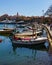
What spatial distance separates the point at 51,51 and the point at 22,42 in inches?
263

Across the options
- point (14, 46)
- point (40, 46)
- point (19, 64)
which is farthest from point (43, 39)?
point (19, 64)

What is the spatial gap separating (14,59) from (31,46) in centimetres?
944

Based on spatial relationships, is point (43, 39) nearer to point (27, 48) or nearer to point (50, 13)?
point (27, 48)

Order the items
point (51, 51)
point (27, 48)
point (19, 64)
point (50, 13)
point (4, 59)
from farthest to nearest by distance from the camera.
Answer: point (50, 13)
point (27, 48)
point (51, 51)
point (4, 59)
point (19, 64)

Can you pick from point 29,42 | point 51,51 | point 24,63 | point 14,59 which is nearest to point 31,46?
point 29,42

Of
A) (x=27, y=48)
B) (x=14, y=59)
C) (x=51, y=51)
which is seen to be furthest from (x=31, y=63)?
(x=27, y=48)

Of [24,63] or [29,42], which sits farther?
[29,42]

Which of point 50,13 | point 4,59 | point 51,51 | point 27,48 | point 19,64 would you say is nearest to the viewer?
point 19,64

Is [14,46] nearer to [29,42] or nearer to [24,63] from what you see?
[29,42]

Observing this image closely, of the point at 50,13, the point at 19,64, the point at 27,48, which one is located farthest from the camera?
the point at 50,13

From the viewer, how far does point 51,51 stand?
2902cm

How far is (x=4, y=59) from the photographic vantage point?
2456 centimetres

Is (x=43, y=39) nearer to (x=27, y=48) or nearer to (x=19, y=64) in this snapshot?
(x=27, y=48)

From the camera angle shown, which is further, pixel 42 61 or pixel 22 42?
pixel 22 42
